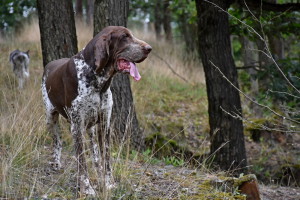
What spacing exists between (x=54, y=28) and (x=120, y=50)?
9.60 feet

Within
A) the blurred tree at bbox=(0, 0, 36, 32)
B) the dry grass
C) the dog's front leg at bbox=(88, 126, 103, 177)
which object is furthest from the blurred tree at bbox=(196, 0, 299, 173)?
the blurred tree at bbox=(0, 0, 36, 32)

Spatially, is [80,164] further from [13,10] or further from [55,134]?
[13,10]

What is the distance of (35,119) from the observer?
6.19 metres

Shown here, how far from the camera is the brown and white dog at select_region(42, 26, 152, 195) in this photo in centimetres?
425

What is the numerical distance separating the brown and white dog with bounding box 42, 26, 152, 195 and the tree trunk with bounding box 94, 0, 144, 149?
2.02m

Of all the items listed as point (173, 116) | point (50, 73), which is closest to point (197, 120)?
point (173, 116)

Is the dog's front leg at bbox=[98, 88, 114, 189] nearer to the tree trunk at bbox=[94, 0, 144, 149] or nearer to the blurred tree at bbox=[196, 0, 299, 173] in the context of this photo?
the tree trunk at bbox=[94, 0, 144, 149]

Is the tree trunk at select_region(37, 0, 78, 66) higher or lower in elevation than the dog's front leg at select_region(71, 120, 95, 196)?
higher

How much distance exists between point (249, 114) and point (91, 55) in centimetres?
799

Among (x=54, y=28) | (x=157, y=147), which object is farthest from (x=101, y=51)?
(x=157, y=147)

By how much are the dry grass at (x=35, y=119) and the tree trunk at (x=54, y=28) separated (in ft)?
2.52

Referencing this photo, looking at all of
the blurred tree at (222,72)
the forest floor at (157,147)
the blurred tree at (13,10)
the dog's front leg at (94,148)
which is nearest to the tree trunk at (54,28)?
the forest floor at (157,147)

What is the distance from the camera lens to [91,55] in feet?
14.3

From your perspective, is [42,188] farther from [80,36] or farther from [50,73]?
[80,36]
